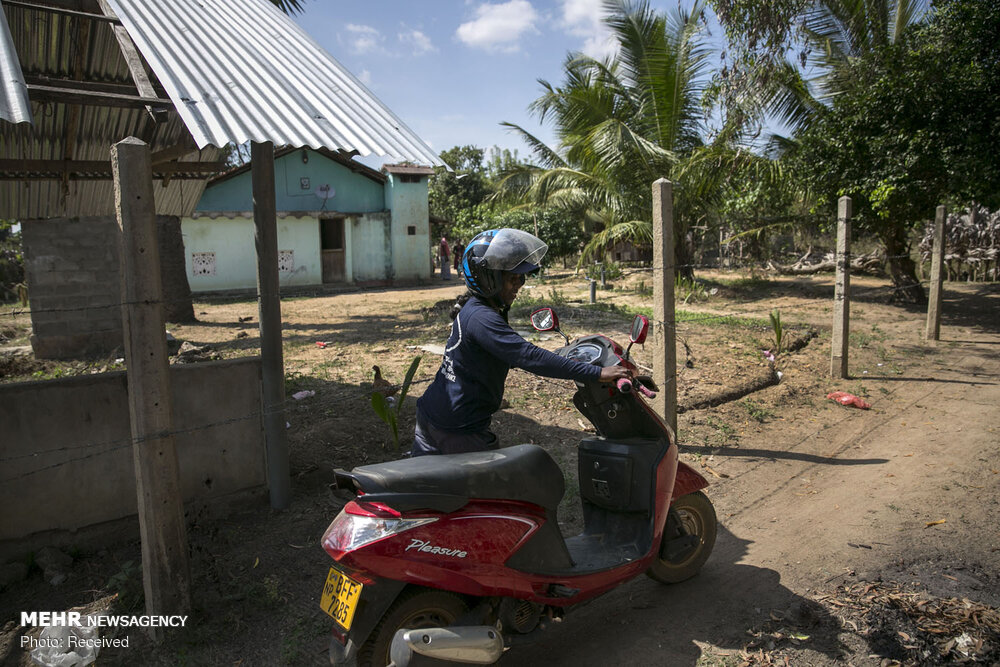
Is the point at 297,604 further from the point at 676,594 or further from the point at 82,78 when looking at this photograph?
the point at 82,78

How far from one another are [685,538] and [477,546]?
1.36 meters

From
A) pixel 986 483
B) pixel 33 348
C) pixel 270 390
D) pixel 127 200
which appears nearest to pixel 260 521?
pixel 270 390

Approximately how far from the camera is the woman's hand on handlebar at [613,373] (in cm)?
278

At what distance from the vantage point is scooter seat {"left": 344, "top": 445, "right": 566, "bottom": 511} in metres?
2.29

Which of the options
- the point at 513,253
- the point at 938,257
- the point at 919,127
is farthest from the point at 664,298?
the point at 919,127

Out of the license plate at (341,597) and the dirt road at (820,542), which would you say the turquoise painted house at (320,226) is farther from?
the license plate at (341,597)

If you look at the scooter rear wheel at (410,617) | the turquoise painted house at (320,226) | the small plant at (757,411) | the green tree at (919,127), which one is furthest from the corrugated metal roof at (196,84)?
the turquoise painted house at (320,226)

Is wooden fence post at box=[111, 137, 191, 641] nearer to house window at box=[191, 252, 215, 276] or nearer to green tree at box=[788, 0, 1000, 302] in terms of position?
green tree at box=[788, 0, 1000, 302]

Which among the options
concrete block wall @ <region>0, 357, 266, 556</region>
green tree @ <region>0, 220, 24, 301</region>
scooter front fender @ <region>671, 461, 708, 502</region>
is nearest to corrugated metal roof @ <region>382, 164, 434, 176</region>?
green tree @ <region>0, 220, 24, 301</region>

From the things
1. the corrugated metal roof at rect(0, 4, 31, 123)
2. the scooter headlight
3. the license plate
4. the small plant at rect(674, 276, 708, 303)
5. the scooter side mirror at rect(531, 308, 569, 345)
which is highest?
the corrugated metal roof at rect(0, 4, 31, 123)

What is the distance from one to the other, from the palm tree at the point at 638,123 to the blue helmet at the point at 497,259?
12276 millimetres

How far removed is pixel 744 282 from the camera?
57.0 ft

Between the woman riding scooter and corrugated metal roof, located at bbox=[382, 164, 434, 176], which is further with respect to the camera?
corrugated metal roof, located at bbox=[382, 164, 434, 176]

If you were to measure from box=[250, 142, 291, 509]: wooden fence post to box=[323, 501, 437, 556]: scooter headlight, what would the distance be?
1.90m
